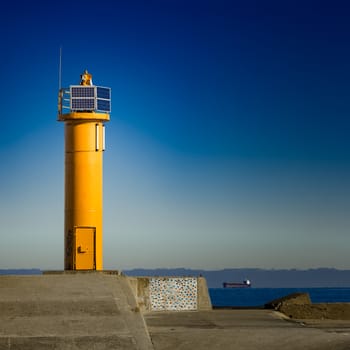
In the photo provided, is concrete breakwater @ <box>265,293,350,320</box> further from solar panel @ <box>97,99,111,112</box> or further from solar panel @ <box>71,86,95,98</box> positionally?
solar panel @ <box>71,86,95,98</box>

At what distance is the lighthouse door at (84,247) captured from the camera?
29234 millimetres

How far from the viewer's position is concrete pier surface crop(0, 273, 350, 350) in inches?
701

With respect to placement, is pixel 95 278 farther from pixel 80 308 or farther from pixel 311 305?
pixel 311 305

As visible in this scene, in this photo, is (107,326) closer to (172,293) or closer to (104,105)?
(172,293)

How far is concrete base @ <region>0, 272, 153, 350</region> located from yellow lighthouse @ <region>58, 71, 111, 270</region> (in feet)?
17.0

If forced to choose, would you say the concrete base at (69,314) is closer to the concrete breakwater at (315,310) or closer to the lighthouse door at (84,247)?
the lighthouse door at (84,247)

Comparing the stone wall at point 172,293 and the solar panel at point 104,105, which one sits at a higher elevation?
the solar panel at point 104,105

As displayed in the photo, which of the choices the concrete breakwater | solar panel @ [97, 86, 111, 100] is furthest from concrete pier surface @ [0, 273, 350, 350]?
solar panel @ [97, 86, 111, 100]

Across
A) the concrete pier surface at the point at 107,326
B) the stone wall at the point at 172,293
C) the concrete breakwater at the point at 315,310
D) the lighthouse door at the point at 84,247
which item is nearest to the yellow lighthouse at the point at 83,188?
the lighthouse door at the point at 84,247

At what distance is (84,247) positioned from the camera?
2928 centimetres

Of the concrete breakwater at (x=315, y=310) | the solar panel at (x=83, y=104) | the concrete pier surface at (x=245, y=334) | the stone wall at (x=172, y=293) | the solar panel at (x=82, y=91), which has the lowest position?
the concrete pier surface at (x=245, y=334)

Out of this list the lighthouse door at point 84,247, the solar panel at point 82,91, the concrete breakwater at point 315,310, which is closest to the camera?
the concrete breakwater at point 315,310

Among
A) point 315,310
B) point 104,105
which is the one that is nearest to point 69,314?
point 315,310

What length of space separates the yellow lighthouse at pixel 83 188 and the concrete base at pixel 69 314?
519 cm
